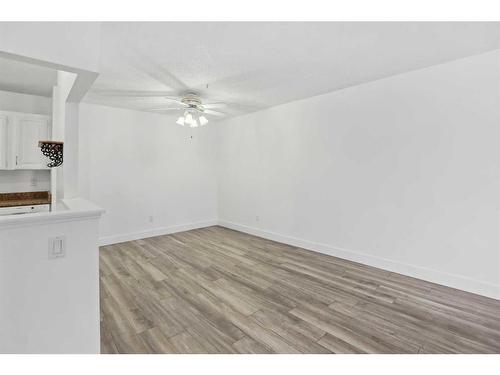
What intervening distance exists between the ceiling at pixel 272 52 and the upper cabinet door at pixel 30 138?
3.56 feet

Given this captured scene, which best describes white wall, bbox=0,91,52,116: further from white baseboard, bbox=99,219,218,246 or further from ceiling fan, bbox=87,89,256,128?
white baseboard, bbox=99,219,218,246

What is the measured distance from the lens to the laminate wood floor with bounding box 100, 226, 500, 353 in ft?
6.14

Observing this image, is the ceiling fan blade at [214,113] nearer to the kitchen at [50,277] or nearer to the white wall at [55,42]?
the kitchen at [50,277]

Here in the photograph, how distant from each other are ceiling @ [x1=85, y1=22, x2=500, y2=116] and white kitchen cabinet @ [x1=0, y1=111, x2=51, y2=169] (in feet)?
3.61

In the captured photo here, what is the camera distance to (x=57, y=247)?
1.54 meters

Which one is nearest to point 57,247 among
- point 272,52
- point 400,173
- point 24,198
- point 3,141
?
point 272,52

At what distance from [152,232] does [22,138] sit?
8.11ft

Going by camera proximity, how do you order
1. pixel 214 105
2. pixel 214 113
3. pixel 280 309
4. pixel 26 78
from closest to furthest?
pixel 280 309 < pixel 26 78 < pixel 214 105 < pixel 214 113

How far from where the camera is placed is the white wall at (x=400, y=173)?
2625mm

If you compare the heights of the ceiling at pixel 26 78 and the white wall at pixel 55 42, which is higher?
the ceiling at pixel 26 78

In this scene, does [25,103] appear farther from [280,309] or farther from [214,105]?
[280,309]

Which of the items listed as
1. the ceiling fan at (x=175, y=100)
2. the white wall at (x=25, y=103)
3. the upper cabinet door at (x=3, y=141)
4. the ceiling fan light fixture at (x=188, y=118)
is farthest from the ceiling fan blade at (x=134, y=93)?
the upper cabinet door at (x=3, y=141)

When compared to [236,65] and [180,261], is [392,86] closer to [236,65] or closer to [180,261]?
[236,65]
